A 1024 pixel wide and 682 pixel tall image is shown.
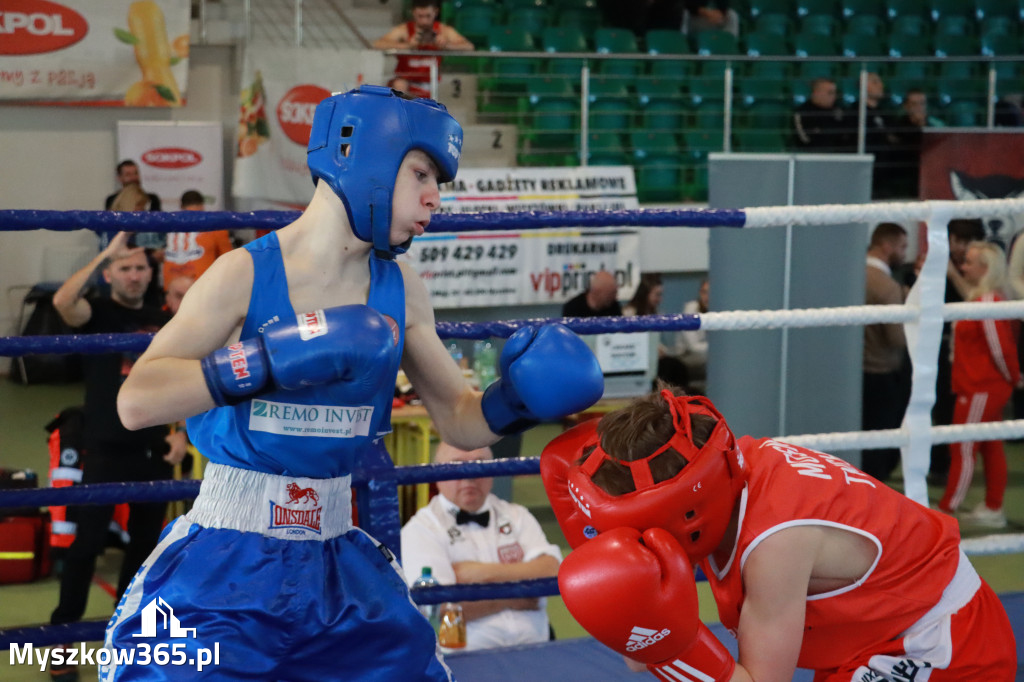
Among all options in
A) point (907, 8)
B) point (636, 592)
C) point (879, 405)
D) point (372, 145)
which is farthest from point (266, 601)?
point (907, 8)

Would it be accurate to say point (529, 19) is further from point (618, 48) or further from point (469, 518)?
point (469, 518)

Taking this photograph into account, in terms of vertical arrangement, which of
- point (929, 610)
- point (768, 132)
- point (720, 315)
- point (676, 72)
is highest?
point (676, 72)

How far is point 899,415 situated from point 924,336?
3268 millimetres

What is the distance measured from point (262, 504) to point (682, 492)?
2.04ft

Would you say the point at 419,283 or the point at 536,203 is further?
the point at 536,203

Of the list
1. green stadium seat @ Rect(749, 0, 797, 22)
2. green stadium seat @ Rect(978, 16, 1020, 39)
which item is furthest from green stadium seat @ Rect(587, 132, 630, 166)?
green stadium seat @ Rect(978, 16, 1020, 39)

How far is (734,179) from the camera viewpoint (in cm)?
409

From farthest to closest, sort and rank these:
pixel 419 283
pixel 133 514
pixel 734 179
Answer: pixel 734 179 < pixel 133 514 < pixel 419 283

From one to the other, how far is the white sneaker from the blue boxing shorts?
14.4 feet

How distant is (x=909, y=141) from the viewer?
28.2 ft

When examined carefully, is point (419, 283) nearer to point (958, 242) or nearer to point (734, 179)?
point (734, 179)

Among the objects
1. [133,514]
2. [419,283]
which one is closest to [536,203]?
[133,514]

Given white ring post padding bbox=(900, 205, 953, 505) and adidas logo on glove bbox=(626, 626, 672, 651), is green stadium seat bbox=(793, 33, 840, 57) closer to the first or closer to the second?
white ring post padding bbox=(900, 205, 953, 505)

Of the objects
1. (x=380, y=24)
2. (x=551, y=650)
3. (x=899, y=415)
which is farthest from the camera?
(x=380, y=24)
